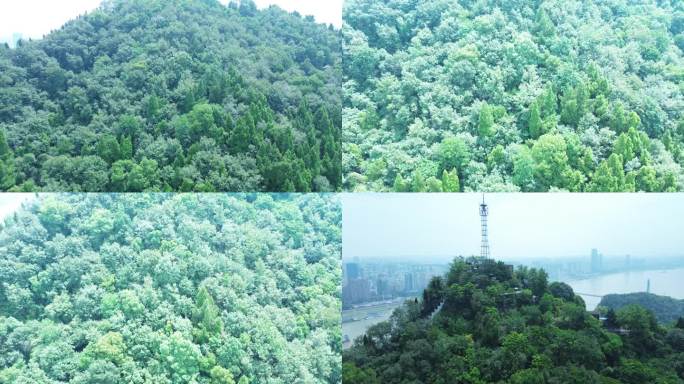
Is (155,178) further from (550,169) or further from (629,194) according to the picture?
(629,194)

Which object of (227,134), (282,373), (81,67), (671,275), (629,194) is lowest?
(282,373)

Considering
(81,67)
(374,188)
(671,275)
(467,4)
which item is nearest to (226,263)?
(374,188)

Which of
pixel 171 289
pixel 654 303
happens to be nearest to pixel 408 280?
pixel 171 289

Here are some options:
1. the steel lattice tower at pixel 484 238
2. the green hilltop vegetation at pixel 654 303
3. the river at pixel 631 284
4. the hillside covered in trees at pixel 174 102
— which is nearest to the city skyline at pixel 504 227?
the steel lattice tower at pixel 484 238

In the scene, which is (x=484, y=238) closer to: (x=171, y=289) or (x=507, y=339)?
(x=507, y=339)

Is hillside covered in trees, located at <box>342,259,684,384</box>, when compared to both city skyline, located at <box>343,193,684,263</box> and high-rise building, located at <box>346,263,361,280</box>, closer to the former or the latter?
city skyline, located at <box>343,193,684,263</box>

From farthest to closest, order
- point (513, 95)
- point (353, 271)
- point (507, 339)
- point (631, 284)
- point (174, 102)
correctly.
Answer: point (513, 95) < point (174, 102) < point (353, 271) < point (631, 284) < point (507, 339)

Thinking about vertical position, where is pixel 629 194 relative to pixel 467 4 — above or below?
below
